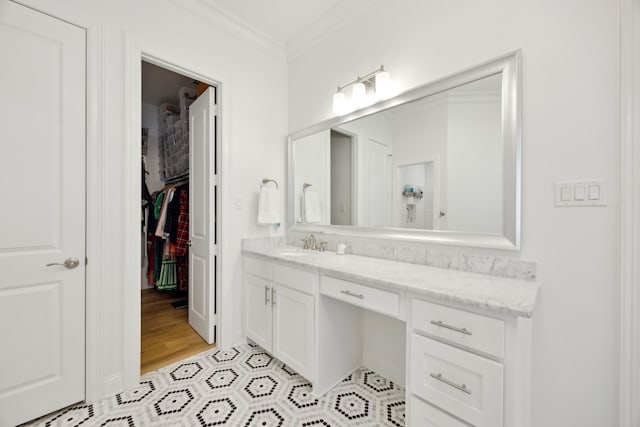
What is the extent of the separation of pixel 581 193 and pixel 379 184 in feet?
3.51

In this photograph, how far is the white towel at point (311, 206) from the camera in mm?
2443

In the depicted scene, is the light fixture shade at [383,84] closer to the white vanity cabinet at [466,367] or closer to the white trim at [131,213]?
the white vanity cabinet at [466,367]

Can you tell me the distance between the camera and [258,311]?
84.7 inches

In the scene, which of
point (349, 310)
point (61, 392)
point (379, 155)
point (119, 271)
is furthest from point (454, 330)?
point (61, 392)

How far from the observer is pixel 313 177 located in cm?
250

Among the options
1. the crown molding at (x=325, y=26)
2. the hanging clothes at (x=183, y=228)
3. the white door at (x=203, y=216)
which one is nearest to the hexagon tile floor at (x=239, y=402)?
the white door at (x=203, y=216)

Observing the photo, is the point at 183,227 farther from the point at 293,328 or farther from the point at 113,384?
the point at 293,328

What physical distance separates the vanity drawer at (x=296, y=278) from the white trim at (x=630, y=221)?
139 centimetres

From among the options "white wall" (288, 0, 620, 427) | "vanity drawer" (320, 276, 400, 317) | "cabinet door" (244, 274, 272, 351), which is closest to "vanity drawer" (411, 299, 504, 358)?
"vanity drawer" (320, 276, 400, 317)

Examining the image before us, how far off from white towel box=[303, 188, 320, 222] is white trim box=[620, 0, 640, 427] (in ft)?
6.03

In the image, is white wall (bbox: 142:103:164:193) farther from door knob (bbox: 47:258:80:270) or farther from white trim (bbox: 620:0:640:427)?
white trim (bbox: 620:0:640:427)

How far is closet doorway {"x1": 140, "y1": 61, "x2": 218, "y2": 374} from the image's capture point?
231cm

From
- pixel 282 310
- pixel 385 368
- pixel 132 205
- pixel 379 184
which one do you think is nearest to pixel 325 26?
pixel 379 184

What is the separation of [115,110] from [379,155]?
1773mm
